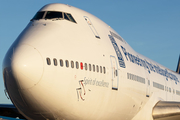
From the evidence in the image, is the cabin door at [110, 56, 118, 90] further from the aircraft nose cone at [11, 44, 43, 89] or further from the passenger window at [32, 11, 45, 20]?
the aircraft nose cone at [11, 44, 43, 89]

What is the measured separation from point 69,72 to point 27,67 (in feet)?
5.43

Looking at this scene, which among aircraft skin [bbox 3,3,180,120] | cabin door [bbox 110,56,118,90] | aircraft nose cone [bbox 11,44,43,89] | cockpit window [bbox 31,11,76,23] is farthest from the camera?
cabin door [bbox 110,56,118,90]

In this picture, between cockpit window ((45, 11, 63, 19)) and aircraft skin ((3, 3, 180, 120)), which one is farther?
cockpit window ((45, 11, 63, 19))

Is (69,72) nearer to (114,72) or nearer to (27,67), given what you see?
(27,67)

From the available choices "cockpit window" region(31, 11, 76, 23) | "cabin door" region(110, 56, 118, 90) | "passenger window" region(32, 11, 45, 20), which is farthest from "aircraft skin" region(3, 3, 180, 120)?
A: "passenger window" region(32, 11, 45, 20)

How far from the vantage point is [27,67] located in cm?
764

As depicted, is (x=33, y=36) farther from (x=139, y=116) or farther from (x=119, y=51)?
(x=139, y=116)

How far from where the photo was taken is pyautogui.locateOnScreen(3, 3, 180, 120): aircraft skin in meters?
7.90

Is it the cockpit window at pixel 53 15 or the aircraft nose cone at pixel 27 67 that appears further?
the cockpit window at pixel 53 15

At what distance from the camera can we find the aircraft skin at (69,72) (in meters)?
7.90

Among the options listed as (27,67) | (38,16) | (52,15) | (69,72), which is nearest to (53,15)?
(52,15)

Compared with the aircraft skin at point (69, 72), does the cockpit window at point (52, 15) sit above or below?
above

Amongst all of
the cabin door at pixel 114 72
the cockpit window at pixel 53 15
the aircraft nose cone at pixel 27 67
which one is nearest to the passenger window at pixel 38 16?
the cockpit window at pixel 53 15

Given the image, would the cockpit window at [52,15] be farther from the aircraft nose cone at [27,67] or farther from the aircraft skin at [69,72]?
the aircraft nose cone at [27,67]
